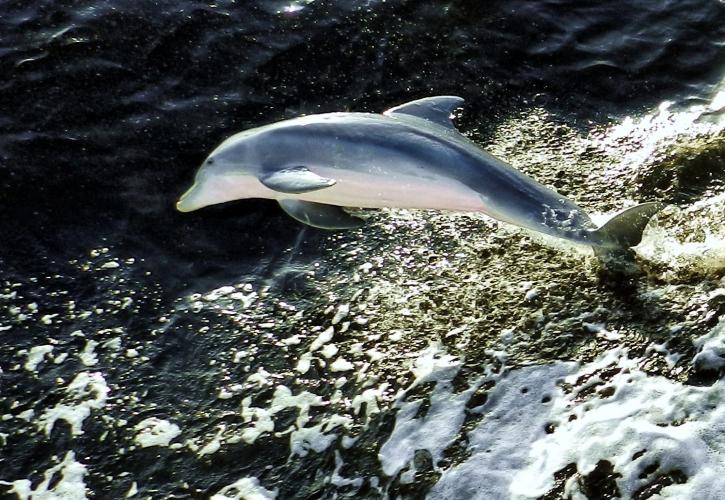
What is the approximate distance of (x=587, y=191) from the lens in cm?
699

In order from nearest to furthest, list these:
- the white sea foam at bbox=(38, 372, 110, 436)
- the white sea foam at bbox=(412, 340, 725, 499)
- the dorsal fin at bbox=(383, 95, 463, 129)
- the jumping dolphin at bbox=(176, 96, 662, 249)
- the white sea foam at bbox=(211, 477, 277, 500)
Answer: the white sea foam at bbox=(412, 340, 725, 499) < the white sea foam at bbox=(211, 477, 277, 500) < the white sea foam at bbox=(38, 372, 110, 436) < the jumping dolphin at bbox=(176, 96, 662, 249) < the dorsal fin at bbox=(383, 95, 463, 129)

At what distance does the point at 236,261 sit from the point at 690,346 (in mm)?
3241

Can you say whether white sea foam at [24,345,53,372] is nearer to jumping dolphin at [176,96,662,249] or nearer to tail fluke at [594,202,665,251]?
jumping dolphin at [176,96,662,249]

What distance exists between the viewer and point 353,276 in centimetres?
648

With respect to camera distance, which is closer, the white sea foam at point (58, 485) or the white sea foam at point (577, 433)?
the white sea foam at point (577, 433)

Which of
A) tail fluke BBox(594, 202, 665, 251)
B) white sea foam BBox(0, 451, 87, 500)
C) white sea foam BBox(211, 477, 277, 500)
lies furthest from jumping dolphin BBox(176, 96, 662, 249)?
white sea foam BBox(0, 451, 87, 500)

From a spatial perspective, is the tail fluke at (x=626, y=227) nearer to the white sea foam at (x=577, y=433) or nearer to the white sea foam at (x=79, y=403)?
the white sea foam at (x=577, y=433)

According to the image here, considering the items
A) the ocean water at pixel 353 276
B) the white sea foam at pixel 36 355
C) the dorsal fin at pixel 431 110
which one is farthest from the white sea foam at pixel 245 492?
A: the dorsal fin at pixel 431 110

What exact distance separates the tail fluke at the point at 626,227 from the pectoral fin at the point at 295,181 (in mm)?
1796

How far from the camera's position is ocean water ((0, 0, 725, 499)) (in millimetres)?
5234

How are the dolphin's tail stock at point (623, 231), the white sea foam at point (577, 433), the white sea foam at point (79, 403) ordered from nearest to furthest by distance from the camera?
1. the white sea foam at point (577, 433)
2. the white sea foam at point (79, 403)
3. the dolphin's tail stock at point (623, 231)

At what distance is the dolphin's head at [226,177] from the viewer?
6258 millimetres

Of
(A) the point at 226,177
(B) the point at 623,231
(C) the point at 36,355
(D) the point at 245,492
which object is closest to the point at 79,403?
(C) the point at 36,355

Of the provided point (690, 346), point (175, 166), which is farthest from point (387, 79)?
point (690, 346)
